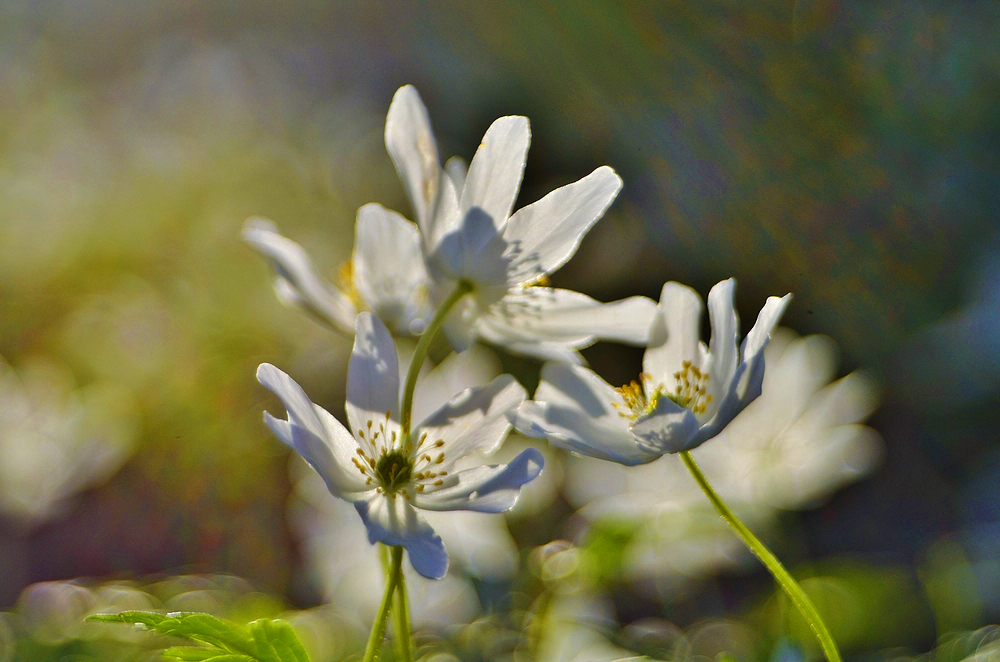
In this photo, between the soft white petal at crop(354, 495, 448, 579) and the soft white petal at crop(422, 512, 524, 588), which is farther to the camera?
the soft white petal at crop(422, 512, 524, 588)

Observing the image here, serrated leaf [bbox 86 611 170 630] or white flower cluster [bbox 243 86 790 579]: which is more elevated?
white flower cluster [bbox 243 86 790 579]

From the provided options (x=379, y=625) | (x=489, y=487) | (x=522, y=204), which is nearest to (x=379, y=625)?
(x=379, y=625)

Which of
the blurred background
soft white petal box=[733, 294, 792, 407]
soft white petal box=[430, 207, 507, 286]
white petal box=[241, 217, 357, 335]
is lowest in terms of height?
soft white petal box=[733, 294, 792, 407]

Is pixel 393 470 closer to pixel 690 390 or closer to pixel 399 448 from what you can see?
pixel 399 448

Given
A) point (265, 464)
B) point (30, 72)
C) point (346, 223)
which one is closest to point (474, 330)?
point (265, 464)

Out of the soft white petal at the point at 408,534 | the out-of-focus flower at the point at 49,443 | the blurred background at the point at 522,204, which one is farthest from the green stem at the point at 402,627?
the out-of-focus flower at the point at 49,443

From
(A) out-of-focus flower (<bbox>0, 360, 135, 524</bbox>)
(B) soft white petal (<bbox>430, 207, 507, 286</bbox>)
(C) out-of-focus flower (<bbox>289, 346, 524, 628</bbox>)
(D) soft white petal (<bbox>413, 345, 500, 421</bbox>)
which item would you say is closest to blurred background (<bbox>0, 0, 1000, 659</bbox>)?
(A) out-of-focus flower (<bbox>0, 360, 135, 524</bbox>)

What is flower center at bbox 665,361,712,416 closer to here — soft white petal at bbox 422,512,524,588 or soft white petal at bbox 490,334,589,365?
soft white petal at bbox 490,334,589,365
